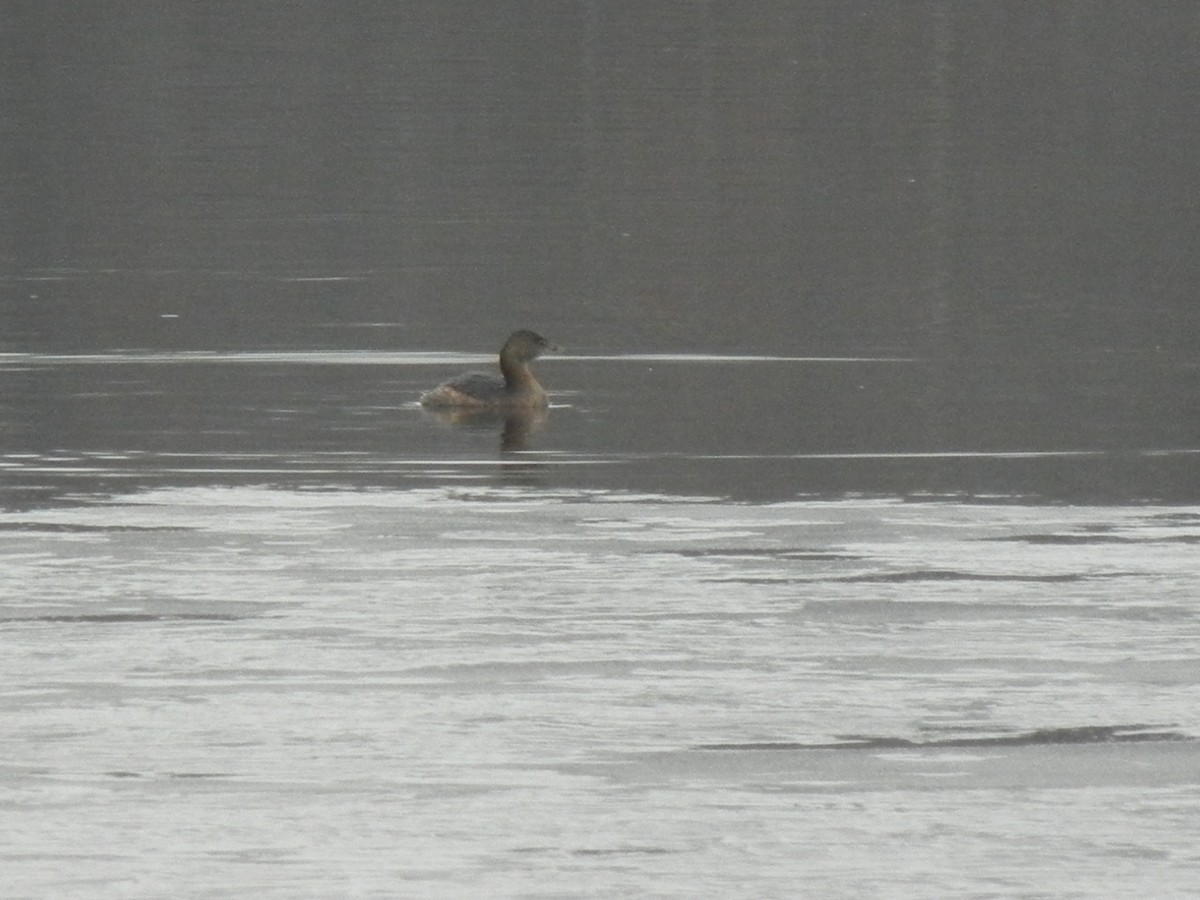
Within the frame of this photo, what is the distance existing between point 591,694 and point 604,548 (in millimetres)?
3464

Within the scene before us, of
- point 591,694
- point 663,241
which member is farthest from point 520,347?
point 663,241

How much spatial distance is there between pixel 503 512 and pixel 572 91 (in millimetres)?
56855

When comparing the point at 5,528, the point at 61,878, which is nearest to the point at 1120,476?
the point at 5,528

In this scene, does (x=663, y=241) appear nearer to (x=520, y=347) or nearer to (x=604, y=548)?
(x=520, y=347)

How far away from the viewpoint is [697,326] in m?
26.7

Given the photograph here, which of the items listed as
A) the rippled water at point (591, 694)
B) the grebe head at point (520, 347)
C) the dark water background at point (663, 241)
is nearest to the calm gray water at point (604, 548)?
the rippled water at point (591, 694)

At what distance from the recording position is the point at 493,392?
21.2 meters

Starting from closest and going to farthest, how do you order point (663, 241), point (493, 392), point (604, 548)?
point (604, 548) → point (493, 392) → point (663, 241)

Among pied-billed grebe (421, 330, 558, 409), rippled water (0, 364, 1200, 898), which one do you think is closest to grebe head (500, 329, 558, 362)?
pied-billed grebe (421, 330, 558, 409)

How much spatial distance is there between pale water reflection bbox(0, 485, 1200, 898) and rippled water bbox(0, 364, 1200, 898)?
2cm

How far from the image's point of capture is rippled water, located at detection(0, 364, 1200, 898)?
8.77 meters

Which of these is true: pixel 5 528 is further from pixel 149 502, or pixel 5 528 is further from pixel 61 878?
pixel 61 878

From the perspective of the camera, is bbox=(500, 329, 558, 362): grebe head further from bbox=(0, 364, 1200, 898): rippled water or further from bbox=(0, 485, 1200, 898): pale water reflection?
bbox=(0, 485, 1200, 898): pale water reflection

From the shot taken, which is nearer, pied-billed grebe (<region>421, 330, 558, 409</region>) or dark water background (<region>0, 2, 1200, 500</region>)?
dark water background (<region>0, 2, 1200, 500</region>)
